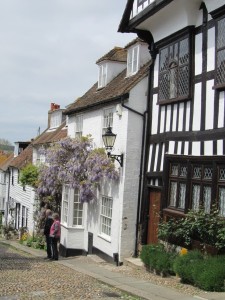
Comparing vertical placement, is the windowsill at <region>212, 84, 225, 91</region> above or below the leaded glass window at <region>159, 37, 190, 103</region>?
below

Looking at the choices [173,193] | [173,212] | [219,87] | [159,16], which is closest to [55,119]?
[159,16]

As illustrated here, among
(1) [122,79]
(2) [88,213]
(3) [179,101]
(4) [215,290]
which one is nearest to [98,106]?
(1) [122,79]

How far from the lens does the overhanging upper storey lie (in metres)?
12.1

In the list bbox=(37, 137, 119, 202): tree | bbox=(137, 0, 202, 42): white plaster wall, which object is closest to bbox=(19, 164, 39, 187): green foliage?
bbox=(37, 137, 119, 202): tree

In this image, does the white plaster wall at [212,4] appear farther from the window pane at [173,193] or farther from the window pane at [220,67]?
the window pane at [173,193]

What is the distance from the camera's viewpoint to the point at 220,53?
1097cm

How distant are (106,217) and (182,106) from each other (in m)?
5.31

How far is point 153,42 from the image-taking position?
14406 millimetres

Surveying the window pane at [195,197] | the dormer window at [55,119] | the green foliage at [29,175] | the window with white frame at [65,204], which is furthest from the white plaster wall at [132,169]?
the dormer window at [55,119]

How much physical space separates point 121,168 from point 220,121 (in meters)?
4.80

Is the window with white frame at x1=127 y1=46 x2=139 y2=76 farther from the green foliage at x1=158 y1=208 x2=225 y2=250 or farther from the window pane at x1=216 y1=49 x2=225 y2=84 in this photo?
the green foliage at x1=158 y1=208 x2=225 y2=250

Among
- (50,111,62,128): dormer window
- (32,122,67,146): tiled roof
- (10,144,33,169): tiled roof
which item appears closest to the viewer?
(32,122,67,146): tiled roof

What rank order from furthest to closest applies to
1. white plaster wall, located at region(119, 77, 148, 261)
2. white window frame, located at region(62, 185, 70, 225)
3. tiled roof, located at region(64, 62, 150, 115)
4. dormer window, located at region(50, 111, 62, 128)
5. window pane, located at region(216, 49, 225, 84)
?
dormer window, located at region(50, 111, 62, 128) → white window frame, located at region(62, 185, 70, 225) → tiled roof, located at region(64, 62, 150, 115) → white plaster wall, located at region(119, 77, 148, 261) → window pane, located at region(216, 49, 225, 84)

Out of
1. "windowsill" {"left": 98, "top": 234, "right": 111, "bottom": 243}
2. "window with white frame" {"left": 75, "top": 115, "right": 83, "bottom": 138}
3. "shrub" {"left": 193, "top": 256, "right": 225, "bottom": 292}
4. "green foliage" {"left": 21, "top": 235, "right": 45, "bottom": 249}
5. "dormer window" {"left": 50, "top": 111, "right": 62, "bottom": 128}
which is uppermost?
"dormer window" {"left": 50, "top": 111, "right": 62, "bottom": 128}
